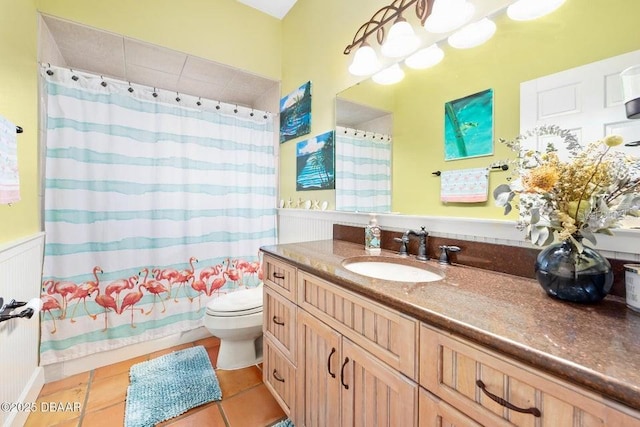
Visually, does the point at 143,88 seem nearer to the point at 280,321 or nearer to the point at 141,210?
the point at 141,210

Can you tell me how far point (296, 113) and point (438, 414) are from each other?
211cm

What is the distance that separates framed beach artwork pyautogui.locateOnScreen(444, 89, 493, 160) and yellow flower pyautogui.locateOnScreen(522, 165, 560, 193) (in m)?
0.41

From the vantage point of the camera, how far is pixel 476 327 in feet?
1.80

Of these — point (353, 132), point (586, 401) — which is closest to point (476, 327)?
point (586, 401)

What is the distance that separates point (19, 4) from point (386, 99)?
1.90 meters

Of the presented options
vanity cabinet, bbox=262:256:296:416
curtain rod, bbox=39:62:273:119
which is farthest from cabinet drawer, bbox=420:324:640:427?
curtain rod, bbox=39:62:273:119

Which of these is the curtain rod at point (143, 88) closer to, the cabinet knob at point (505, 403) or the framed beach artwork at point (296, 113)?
the framed beach artwork at point (296, 113)

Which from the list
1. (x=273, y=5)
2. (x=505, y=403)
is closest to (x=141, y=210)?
(x=273, y=5)

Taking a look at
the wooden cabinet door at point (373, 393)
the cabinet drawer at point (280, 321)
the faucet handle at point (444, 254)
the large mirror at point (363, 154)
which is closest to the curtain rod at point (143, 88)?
the large mirror at point (363, 154)

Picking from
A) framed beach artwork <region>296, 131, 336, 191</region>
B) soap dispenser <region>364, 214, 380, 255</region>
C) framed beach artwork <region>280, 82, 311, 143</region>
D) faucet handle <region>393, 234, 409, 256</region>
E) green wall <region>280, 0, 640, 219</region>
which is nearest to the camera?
green wall <region>280, 0, 640, 219</region>

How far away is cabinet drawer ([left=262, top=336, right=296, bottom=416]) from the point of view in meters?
1.22

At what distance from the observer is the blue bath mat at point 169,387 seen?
4.52ft

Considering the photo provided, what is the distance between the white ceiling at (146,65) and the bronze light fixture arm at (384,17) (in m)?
1.05

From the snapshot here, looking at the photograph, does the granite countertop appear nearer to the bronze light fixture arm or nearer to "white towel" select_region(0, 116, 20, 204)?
the bronze light fixture arm
